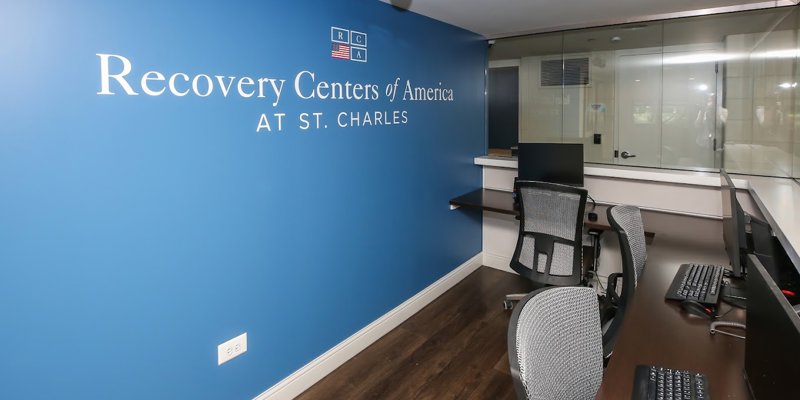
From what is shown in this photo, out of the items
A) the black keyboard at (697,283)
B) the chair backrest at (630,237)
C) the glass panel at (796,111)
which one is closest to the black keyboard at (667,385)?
the black keyboard at (697,283)

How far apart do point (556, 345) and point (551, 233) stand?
2077 mm

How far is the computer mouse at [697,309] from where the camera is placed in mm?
1849

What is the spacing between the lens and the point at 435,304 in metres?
3.89

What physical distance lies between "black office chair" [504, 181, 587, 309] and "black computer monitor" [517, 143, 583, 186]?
0.56 metres

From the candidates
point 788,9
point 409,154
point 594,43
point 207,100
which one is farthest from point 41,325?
point 788,9

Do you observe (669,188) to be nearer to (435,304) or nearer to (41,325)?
(435,304)

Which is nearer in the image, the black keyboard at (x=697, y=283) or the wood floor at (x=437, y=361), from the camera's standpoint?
the black keyboard at (x=697, y=283)

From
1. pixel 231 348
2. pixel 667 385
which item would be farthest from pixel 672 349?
pixel 231 348

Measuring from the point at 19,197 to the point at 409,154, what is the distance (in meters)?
2.43

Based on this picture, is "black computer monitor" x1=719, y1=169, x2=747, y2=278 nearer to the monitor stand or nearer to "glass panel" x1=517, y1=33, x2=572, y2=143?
the monitor stand

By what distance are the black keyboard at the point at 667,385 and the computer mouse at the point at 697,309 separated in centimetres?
58

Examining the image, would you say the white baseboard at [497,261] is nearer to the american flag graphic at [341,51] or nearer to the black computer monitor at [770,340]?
the american flag graphic at [341,51]

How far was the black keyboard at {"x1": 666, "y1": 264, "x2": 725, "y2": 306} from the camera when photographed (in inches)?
77.7

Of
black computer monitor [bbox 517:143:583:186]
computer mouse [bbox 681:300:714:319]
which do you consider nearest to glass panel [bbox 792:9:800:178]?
black computer monitor [bbox 517:143:583:186]
